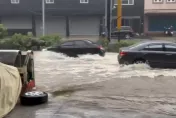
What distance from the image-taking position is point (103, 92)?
12414mm

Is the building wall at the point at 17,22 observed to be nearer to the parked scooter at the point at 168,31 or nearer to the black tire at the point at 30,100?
the parked scooter at the point at 168,31

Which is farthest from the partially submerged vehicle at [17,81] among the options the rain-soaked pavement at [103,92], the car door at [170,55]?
the car door at [170,55]

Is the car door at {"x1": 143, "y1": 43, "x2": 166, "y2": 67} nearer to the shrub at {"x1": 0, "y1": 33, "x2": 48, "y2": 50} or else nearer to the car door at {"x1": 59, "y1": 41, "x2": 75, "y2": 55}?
the car door at {"x1": 59, "y1": 41, "x2": 75, "y2": 55}

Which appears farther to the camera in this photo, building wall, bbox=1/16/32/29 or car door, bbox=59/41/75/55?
building wall, bbox=1/16/32/29

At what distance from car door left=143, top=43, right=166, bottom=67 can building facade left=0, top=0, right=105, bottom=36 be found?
32216mm

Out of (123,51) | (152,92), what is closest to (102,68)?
(123,51)

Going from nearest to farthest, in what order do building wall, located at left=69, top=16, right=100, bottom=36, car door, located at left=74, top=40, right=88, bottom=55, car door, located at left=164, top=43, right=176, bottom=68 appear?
car door, located at left=164, top=43, right=176, bottom=68
car door, located at left=74, top=40, right=88, bottom=55
building wall, located at left=69, top=16, right=100, bottom=36

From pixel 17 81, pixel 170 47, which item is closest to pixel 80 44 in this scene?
pixel 170 47

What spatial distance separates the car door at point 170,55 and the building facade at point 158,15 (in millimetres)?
32847

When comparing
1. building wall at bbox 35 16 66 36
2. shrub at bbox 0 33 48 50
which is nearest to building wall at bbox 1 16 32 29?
building wall at bbox 35 16 66 36

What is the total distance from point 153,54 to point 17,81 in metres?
9.53

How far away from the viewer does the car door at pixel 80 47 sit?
2522cm

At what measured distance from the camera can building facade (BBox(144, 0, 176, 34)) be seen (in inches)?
2000

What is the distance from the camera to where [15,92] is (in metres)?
9.74
